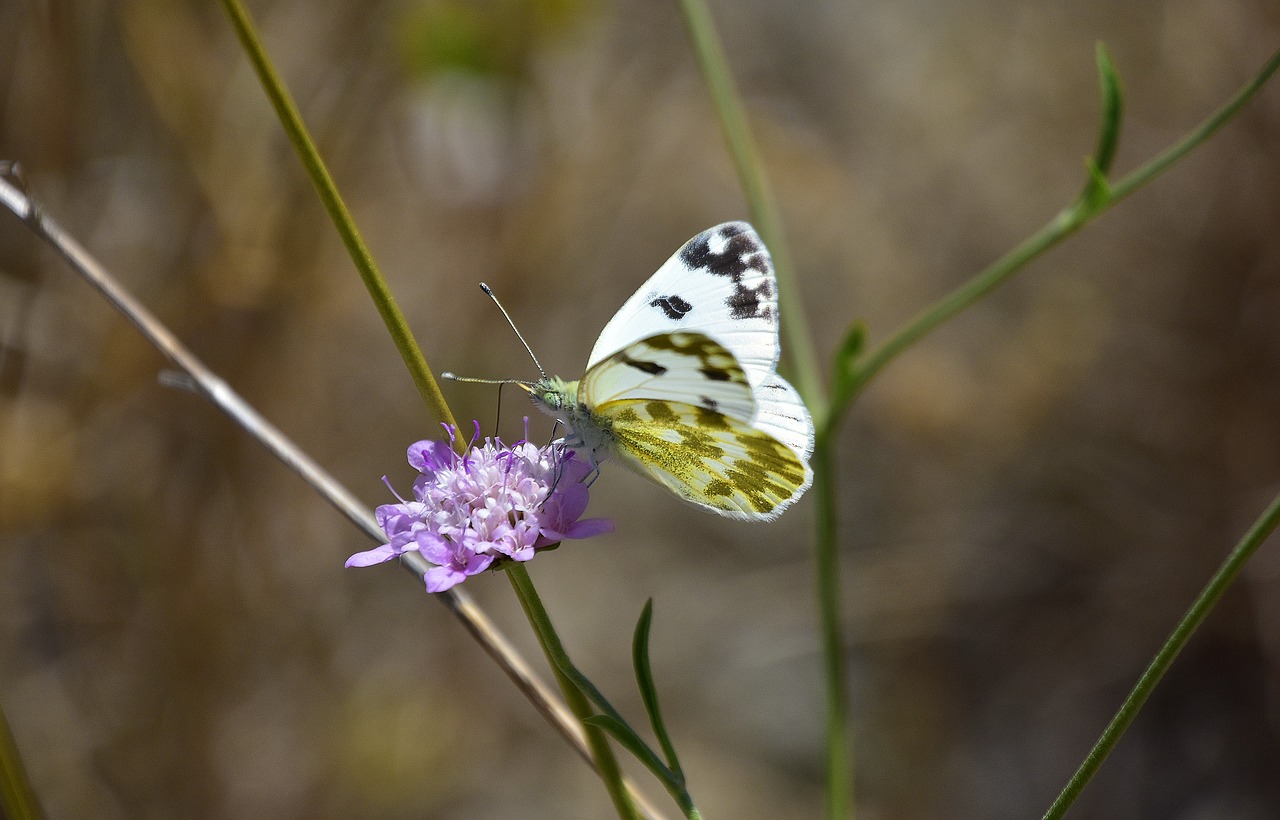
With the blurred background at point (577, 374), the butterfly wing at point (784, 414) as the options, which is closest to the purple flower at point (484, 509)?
the butterfly wing at point (784, 414)

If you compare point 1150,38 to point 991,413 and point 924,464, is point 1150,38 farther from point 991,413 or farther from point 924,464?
point 924,464

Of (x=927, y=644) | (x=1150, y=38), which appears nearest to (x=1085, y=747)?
(x=927, y=644)

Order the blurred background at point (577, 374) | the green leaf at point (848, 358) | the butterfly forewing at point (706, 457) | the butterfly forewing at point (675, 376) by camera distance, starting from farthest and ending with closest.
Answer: the blurred background at point (577, 374) → the green leaf at point (848, 358) → the butterfly forewing at point (706, 457) → the butterfly forewing at point (675, 376)

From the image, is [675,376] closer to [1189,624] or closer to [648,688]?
[648,688]

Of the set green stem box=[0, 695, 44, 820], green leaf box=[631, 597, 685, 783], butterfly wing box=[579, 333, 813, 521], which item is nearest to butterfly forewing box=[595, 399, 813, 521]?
butterfly wing box=[579, 333, 813, 521]

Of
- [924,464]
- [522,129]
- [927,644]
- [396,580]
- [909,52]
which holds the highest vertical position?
[522,129]

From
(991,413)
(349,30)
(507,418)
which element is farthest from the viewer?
(991,413)

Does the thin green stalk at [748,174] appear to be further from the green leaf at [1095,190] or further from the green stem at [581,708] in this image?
the green stem at [581,708]
